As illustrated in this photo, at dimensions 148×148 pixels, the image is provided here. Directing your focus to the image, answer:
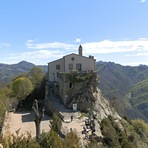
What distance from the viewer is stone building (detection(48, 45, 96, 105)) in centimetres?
4928

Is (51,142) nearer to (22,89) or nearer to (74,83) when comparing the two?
(74,83)

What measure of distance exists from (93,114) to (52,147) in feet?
84.0

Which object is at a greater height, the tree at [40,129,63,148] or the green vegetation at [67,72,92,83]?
the green vegetation at [67,72,92,83]

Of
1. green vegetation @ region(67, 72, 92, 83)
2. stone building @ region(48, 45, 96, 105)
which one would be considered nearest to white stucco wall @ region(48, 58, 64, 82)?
stone building @ region(48, 45, 96, 105)

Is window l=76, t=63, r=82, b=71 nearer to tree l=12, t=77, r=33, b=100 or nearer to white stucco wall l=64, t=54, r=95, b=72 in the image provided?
white stucco wall l=64, t=54, r=95, b=72

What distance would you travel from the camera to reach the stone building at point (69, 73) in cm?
4928

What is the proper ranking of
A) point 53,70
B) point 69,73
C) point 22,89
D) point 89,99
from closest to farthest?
point 89,99, point 69,73, point 53,70, point 22,89

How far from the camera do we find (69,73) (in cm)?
4931

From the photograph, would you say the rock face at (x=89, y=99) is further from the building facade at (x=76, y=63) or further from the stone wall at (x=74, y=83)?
the building facade at (x=76, y=63)

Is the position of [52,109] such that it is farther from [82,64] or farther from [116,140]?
[116,140]

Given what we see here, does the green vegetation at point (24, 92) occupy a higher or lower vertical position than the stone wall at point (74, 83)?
lower

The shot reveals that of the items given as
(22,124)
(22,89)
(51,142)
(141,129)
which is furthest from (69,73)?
(141,129)

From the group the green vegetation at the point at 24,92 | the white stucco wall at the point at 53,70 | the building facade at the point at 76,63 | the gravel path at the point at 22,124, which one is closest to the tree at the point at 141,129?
the building facade at the point at 76,63

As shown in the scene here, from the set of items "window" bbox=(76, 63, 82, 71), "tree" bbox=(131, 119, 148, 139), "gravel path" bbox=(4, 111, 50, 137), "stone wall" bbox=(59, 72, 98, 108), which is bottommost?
"tree" bbox=(131, 119, 148, 139)
